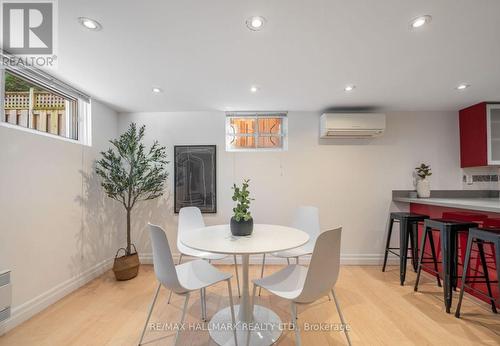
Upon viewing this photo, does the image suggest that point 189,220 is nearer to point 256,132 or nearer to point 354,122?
point 256,132

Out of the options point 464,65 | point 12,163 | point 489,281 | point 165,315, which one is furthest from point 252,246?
point 464,65

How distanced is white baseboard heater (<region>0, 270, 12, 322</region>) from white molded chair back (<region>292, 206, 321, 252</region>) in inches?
102

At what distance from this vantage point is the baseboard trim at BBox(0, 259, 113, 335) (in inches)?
72.4

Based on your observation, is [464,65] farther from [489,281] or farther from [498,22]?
[489,281]

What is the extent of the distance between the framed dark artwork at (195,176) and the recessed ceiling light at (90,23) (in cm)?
189

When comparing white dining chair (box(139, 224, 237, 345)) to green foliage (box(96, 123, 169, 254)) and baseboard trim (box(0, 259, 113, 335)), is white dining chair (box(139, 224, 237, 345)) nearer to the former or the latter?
baseboard trim (box(0, 259, 113, 335))

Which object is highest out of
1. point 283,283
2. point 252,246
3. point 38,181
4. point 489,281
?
point 38,181

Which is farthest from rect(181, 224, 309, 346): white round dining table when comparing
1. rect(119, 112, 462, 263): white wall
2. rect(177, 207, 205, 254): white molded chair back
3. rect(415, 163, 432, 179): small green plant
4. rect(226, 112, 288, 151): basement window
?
rect(415, 163, 432, 179): small green plant

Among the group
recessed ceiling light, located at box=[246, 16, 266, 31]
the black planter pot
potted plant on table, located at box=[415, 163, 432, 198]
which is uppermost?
recessed ceiling light, located at box=[246, 16, 266, 31]

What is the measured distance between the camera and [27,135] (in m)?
1.99

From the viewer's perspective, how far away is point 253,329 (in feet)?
5.70

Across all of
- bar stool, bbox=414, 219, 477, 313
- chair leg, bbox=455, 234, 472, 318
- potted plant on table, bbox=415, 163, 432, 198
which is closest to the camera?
chair leg, bbox=455, 234, 472, 318

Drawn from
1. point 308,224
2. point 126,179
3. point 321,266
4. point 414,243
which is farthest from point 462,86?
point 126,179

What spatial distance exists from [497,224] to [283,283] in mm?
2189
